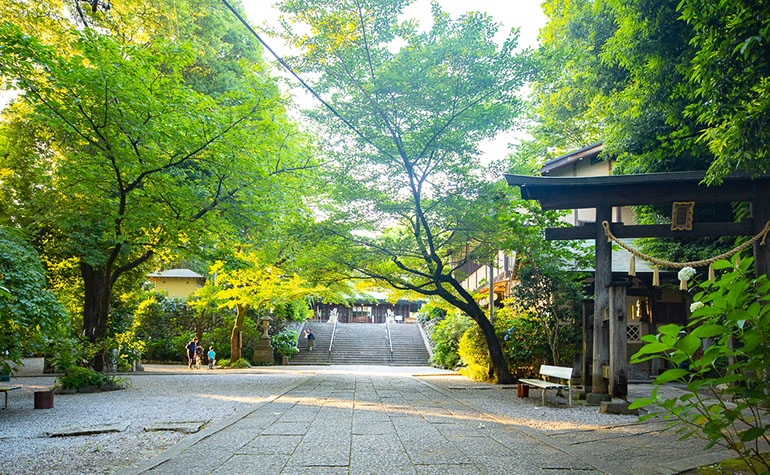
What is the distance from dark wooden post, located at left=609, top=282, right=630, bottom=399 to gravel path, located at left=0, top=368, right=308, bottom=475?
6510 millimetres

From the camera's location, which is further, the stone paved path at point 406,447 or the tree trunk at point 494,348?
the tree trunk at point 494,348

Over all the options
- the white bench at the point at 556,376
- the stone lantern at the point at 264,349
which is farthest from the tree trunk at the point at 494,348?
the stone lantern at the point at 264,349

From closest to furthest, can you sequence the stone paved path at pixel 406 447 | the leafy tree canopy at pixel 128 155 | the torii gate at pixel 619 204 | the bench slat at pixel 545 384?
1. the stone paved path at pixel 406 447
2. the torii gate at pixel 619 204
3. the bench slat at pixel 545 384
4. the leafy tree canopy at pixel 128 155

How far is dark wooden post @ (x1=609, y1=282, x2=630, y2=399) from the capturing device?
8656mm

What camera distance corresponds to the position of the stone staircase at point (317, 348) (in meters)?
26.8

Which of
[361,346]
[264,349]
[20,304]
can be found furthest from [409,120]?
[361,346]

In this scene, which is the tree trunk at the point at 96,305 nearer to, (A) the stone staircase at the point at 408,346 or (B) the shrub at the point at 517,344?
(B) the shrub at the point at 517,344

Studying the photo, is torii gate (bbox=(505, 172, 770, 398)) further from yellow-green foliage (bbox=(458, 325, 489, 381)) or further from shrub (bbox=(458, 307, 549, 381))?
yellow-green foliage (bbox=(458, 325, 489, 381))

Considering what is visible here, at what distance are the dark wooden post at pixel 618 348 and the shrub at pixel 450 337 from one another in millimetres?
9839

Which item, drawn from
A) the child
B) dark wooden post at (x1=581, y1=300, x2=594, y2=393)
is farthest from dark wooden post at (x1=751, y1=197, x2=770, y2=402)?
the child

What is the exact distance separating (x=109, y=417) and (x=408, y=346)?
22.7 metres

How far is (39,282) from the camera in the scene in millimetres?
8773

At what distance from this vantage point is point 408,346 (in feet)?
98.1

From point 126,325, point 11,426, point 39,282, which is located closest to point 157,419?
point 11,426
